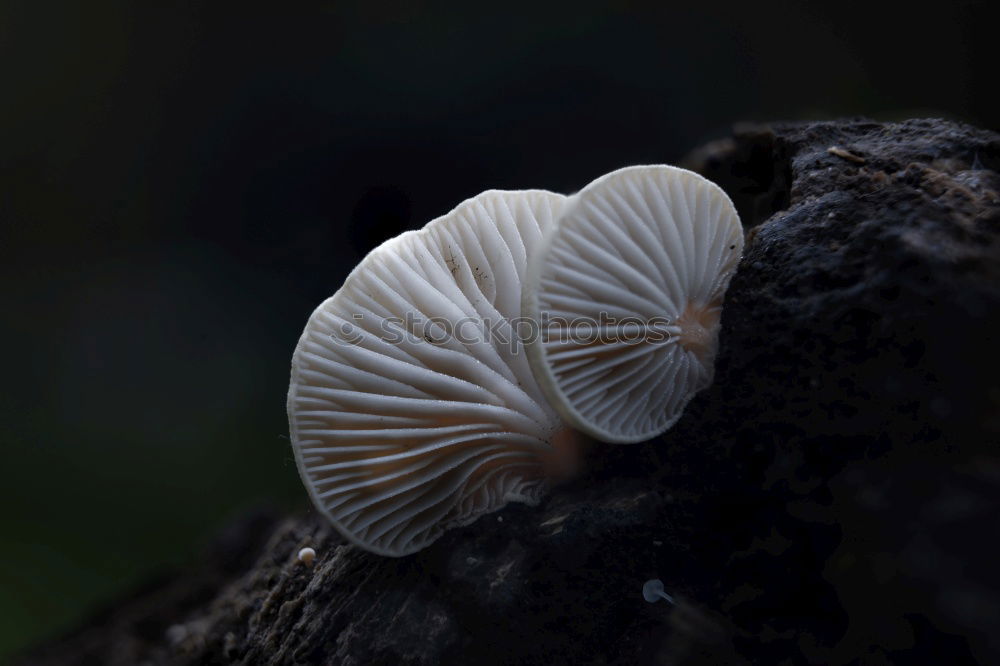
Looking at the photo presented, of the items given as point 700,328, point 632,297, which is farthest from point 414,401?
point 700,328

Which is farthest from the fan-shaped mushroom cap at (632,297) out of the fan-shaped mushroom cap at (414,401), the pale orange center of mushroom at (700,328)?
the fan-shaped mushroom cap at (414,401)

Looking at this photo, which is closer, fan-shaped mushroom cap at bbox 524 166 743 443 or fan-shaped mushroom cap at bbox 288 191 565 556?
fan-shaped mushroom cap at bbox 524 166 743 443

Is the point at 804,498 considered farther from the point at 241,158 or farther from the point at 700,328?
the point at 241,158

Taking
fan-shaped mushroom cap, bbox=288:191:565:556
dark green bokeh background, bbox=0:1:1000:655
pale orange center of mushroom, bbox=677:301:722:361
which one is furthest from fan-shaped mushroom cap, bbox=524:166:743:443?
dark green bokeh background, bbox=0:1:1000:655

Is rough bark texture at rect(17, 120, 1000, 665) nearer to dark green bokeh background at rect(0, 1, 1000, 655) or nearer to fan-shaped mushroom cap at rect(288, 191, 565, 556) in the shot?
fan-shaped mushroom cap at rect(288, 191, 565, 556)

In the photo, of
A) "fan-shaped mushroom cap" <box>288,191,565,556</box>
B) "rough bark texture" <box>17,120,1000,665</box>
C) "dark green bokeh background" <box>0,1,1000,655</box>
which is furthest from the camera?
"dark green bokeh background" <box>0,1,1000,655</box>

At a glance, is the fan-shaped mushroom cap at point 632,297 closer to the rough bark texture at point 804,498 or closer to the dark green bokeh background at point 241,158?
the rough bark texture at point 804,498

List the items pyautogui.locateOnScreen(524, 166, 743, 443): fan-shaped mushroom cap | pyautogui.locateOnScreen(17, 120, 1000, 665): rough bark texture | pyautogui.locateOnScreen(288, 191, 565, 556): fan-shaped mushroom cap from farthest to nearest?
pyautogui.locateOnScreen(288, 191, 565, 556): fan-shaped mushroom cap
pyautogui.locateOnScreen(524, 166, 743, 443): fan-shaped mushroom cap
pyautogui.locateOnScreen(17, 120, 1000, 665): rough bark texture

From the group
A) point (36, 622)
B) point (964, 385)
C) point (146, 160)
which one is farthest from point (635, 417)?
point (36, 622)
